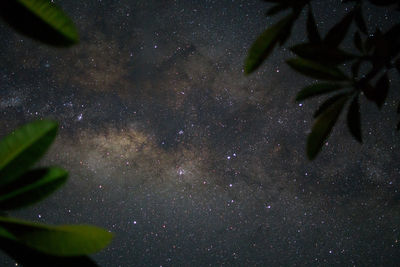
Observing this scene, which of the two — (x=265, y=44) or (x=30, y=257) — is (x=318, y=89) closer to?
(x=265, y=44)

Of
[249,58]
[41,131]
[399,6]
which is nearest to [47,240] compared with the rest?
[41,131]

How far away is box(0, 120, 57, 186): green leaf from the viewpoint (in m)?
0.51

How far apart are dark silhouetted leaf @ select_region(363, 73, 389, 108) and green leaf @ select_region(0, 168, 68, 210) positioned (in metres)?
0.80

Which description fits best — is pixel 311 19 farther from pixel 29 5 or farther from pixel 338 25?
pixel 29 5

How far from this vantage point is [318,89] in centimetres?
91

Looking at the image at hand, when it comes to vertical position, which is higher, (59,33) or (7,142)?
(59,33)

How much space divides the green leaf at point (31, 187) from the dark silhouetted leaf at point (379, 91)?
797mm

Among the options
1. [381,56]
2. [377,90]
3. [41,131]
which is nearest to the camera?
[41,131]

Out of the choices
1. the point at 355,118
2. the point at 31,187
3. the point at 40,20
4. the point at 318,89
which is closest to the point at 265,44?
the point at 318,89

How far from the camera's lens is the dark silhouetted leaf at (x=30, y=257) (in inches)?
A: 17.7

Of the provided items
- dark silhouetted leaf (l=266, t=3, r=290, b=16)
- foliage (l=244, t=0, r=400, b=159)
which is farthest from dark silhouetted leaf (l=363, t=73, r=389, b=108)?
dark silhouetted leaf (l=266, t=3, r=290, b=16)

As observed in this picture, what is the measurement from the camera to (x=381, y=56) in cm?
74

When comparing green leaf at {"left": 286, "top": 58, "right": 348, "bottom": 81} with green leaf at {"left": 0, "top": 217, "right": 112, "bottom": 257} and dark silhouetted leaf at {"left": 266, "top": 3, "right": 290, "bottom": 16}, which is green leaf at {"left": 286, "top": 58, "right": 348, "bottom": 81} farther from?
green leaf at {"left": 0, "top": 217, "right": 112, "bottom": 257}

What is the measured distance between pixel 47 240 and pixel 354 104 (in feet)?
2.82
